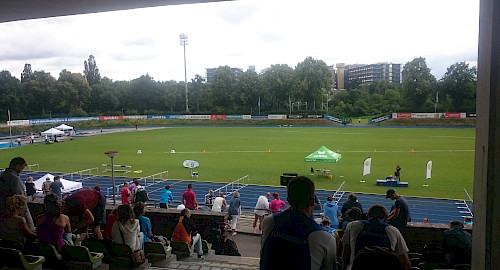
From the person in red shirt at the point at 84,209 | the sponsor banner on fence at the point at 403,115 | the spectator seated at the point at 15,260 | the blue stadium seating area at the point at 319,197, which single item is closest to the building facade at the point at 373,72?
the sponsor banner on fence at the point at 403,115

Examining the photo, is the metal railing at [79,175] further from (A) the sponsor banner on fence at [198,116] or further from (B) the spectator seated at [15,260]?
(A) the sponsor banner on fence at [198,116]

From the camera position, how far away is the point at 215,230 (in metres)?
7.23

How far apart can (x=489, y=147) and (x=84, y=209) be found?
4.98m

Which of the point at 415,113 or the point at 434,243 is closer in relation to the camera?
the point at 434,243

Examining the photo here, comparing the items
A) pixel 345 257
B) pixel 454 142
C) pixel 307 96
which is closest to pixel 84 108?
pixel 307 96

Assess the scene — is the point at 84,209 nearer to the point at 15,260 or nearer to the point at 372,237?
the point at 15,260

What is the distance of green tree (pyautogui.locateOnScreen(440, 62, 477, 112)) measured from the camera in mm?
64625

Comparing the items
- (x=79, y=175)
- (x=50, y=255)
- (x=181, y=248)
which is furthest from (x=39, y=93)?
(x=50, y=255)

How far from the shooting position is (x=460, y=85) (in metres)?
65.9

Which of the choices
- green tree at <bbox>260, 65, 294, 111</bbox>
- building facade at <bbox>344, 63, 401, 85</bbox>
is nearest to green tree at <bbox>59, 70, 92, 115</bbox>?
green tree at <bbox>260, 65, 294, 111</bbox>

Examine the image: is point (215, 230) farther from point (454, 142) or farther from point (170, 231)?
point (454, 142)

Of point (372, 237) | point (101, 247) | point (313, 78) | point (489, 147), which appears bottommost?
point (101, 247)

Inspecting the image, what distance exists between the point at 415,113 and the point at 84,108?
6968 cm

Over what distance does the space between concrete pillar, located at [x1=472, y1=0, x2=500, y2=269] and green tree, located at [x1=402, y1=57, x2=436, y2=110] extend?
240 feet
